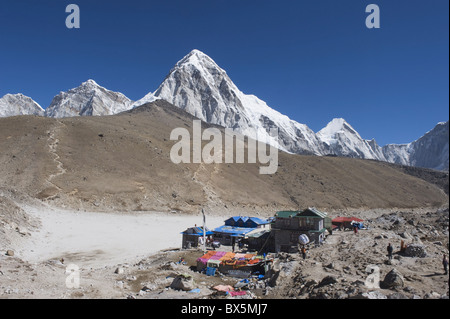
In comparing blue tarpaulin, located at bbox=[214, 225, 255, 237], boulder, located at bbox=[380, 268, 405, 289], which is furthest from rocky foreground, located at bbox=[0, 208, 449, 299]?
blue tarpaulin, located at bbox=[214, 225, 255, 237]

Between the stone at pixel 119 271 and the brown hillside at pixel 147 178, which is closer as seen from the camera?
the stone at pixel 119 271

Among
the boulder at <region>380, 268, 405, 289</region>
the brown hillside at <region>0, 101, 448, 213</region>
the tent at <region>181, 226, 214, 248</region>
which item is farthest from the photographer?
the brown hillside at <region>0, 101, 448, 213</region>

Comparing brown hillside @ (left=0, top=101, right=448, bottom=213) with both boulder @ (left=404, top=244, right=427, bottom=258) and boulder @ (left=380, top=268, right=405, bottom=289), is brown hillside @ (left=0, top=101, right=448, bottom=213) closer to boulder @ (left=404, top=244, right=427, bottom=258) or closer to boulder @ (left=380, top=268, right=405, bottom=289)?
boulder @ (left=404, top=244, right=427, bottom=258)

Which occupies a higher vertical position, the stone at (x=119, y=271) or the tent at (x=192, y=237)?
the tent at (x=192, y=237)

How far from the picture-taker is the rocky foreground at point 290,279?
544 inches

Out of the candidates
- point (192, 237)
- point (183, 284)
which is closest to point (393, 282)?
point (183, 284)

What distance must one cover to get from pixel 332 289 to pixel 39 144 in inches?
2788

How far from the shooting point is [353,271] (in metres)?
17.5

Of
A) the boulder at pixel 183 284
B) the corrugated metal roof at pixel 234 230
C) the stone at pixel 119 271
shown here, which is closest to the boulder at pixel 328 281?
the boulder at pixel 183 284

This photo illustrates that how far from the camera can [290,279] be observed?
18203mm

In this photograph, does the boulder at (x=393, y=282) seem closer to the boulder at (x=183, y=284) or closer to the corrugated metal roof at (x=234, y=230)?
the boulder at (x=183, y=284)

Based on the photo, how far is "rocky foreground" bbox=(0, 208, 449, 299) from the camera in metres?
13.8

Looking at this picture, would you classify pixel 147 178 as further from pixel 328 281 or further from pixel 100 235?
pixel 328 281

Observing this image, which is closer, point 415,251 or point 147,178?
point 415,251
